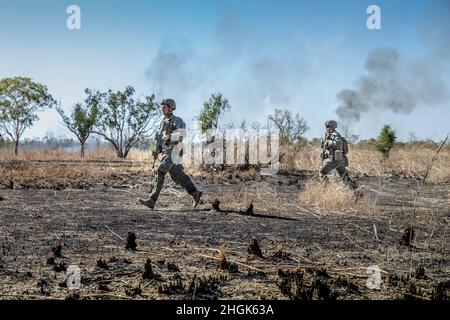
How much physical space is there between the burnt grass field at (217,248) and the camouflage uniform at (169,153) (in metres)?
0.56

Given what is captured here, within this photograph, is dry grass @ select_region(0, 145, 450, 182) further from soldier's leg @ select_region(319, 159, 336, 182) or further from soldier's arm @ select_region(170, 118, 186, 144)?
soldier's arm @ select_region(170, 118, 186, 144)

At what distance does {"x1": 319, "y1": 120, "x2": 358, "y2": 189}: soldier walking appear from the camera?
38.6ft

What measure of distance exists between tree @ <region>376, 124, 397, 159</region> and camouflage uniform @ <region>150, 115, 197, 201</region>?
64.7 feet

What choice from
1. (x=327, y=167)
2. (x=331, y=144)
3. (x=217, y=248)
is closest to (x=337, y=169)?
(x=327, y=167)

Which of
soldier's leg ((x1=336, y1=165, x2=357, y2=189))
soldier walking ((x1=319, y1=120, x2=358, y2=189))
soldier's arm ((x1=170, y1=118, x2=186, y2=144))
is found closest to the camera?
soldier's arm ((x1=170, y1=118, x2=186, y2=144))

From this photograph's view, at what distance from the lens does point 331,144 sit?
11.9 metres

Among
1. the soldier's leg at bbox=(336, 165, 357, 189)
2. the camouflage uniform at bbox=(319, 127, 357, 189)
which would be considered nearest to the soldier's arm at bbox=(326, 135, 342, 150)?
the camouflage uniform at bbox=(319, 127, 357, 189)

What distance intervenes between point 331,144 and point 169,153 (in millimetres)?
4610

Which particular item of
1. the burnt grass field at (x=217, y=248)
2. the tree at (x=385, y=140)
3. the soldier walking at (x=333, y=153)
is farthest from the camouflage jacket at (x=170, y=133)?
the tree at (x=385, y=140)

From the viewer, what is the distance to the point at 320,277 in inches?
186

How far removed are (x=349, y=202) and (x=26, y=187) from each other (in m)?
8.94
